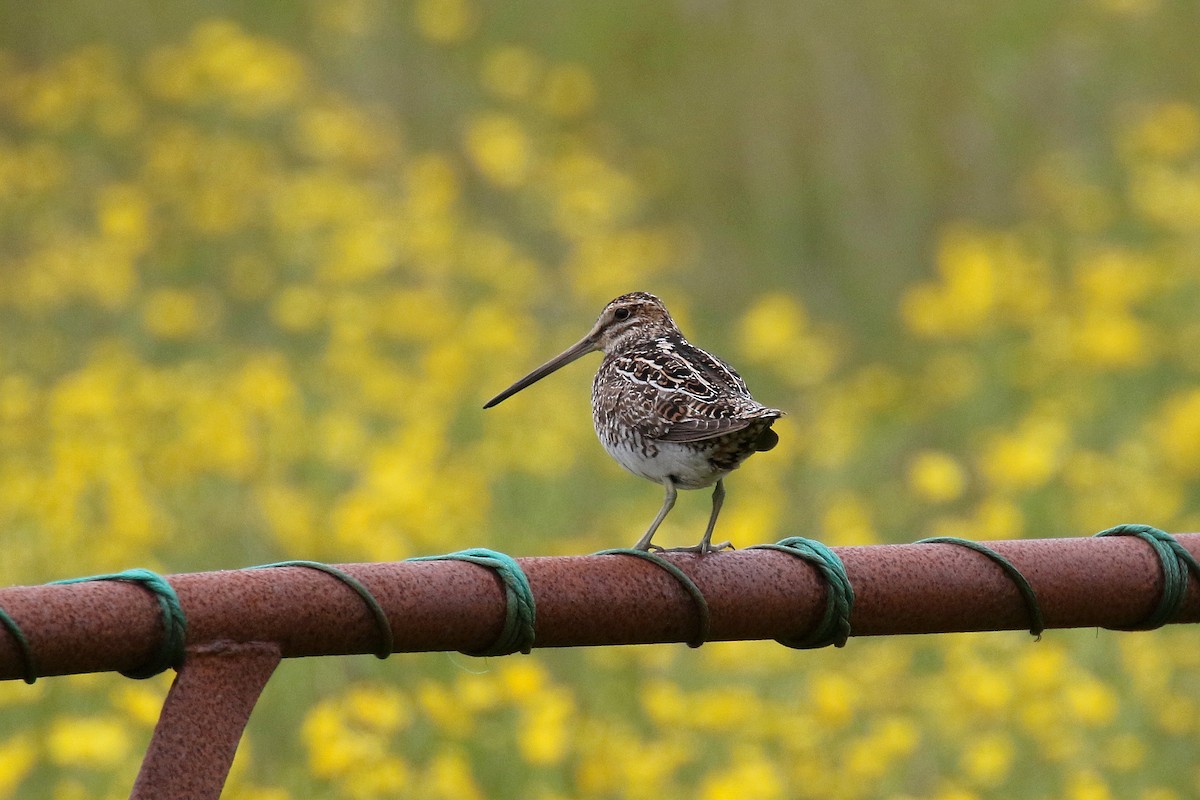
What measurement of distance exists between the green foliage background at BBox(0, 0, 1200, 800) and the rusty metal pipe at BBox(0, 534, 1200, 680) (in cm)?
132

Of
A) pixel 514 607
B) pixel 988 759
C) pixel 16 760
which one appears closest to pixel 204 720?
pixel 514 607

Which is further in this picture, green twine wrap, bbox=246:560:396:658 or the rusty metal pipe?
green twine wrap, bbox=246:560:396:658

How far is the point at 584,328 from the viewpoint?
6.53 meters

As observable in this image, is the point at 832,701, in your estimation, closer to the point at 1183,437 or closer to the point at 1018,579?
the point at 1018,579

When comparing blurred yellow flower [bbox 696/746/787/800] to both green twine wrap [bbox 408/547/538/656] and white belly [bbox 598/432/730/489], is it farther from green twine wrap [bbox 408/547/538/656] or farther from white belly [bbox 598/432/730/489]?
green twine wrap [bbox 408/547/538/656]

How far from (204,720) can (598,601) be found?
1.65 feet

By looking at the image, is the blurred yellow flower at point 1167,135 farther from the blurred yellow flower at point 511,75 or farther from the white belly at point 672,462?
the white belly at point 672,462

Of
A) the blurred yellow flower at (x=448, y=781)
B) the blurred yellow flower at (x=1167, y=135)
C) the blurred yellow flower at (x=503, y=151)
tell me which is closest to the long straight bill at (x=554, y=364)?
the blurred yellow flower at (x=448, y=781)

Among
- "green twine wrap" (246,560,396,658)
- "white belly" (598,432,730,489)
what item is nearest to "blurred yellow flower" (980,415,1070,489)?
"white belly" (598,432,730,489)

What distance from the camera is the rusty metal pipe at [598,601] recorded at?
1.80m

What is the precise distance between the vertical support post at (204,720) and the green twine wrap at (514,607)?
251mm

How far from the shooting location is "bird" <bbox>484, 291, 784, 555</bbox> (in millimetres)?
2887

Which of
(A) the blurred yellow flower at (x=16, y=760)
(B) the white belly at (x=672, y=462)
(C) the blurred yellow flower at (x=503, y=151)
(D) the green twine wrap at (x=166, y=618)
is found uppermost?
(C) the blurred yellow flower at (x=503, y=151)

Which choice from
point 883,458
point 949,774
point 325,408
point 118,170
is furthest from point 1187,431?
point 118,170
